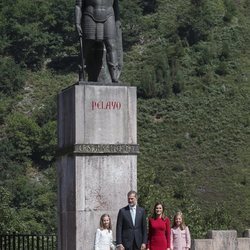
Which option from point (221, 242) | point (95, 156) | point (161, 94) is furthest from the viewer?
point (161, 94)

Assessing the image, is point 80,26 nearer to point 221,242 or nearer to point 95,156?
point 95,156

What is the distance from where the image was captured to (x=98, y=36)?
63.9 ft

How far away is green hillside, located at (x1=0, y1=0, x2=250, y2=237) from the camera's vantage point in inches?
3957

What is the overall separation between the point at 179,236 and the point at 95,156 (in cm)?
230

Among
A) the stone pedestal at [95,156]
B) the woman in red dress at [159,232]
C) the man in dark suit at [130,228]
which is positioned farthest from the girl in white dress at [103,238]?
the stone pedestal at [95,156]

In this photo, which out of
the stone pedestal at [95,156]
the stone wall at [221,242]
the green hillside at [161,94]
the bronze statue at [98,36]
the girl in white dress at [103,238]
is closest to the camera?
the girl in white dress at [103,238]

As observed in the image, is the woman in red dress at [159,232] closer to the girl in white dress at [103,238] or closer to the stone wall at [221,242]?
the girl in white dress at [103,238]

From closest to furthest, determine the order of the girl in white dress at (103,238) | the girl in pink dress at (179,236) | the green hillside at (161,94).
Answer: the girl in white dress at (103,238), the girl in pink dress at (179,236), the green hillside at (161,94)

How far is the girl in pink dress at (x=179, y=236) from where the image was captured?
56.9ft

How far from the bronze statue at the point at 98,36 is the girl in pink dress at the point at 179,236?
3.33 m

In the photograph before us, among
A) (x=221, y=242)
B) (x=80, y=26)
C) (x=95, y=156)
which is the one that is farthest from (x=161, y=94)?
(x=95, y=156)

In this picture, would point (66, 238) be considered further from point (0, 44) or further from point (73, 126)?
point (0, 44)

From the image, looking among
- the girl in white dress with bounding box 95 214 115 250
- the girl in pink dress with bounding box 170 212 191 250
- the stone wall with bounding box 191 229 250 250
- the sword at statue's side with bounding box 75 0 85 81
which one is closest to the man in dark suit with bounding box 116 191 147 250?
the girl in white dress with bounding box 95 214 115 250

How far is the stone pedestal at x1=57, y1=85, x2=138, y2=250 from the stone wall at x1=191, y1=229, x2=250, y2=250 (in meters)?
2.23
